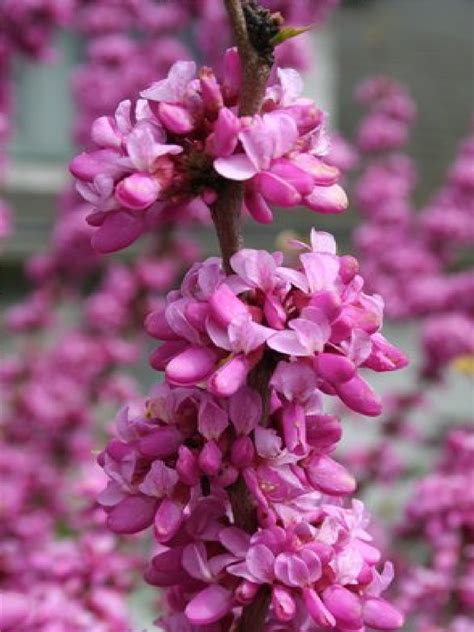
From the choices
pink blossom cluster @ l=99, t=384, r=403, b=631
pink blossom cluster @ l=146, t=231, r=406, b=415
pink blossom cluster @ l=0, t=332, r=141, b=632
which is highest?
pink blossom cluster @ l=146, t=231, r=406, b=415

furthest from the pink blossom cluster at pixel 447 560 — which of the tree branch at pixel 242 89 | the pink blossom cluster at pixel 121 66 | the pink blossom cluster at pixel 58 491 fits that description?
the pink blossom cluster at pixel 121 66

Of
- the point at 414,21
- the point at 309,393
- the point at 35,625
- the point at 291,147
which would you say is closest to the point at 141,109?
the point at 291,147

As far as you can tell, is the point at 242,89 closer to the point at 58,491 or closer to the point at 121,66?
the point at 58,491

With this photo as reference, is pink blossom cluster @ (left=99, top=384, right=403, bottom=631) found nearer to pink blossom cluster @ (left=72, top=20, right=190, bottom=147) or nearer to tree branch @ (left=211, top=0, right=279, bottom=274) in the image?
tree branch @ (left=211, top=0, right=279, bottom=274)

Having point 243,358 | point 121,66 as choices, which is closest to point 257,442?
point 243,358

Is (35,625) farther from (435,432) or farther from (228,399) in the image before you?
(435,432)

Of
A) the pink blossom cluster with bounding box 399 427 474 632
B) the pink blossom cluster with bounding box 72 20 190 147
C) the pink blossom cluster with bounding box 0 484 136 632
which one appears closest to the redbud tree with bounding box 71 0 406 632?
the pink blossom cluster with bounding box 0 484 136 632
